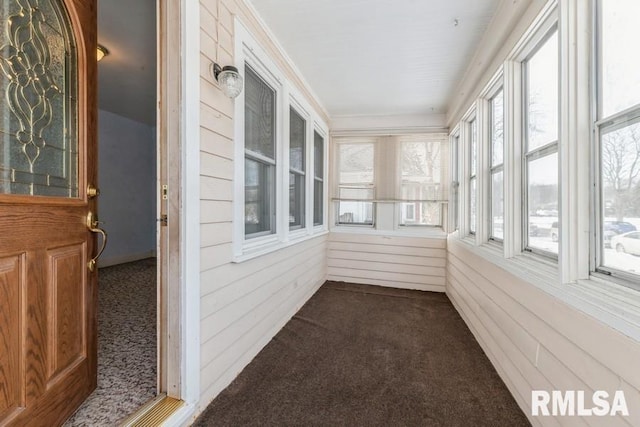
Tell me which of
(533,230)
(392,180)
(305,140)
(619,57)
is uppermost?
(305,140)

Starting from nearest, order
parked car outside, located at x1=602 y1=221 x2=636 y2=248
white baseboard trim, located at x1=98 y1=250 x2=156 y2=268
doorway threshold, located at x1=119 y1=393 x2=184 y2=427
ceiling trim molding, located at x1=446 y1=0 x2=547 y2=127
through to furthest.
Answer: parked car outside, located at x1=602 y1=221 x2=636 y2=248, doorway threshold, located at x1=119 y1=393 x2=184 y2=427, ceiling trim molding, located at x1=446 y1=0 x2=547 y2=127, white baseboard trim, located at x1=98 y1=250 x2=156 y2=268

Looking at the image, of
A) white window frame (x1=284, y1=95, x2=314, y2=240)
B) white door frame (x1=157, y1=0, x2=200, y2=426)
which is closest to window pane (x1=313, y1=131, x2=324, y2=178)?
white window frame (x1=284, y1=95, x2=314, y2=240)

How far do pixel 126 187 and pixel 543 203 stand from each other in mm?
5898

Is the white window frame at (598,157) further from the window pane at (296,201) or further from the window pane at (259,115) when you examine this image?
the window pane at (296,201)

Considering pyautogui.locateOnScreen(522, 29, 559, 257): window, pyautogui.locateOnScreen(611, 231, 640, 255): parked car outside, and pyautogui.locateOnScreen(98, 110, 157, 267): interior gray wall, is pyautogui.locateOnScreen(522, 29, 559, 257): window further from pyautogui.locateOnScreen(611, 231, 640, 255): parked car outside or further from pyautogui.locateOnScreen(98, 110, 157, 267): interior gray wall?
pyautogui.locateOnScreen(98, 110, 157, 267): interior gray wall

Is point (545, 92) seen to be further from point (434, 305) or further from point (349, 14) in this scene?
point (434, 305)

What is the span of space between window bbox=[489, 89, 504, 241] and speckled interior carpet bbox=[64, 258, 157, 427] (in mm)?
2726

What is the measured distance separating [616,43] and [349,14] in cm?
148

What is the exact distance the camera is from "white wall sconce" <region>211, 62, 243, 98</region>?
152cm

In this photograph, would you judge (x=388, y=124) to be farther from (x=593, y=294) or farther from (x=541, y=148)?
(x=593, y=294)

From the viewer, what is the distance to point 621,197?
1045 mm

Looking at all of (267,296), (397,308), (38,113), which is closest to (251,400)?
(267,296)

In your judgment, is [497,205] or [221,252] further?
[497,205]

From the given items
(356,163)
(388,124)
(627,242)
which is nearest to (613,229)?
(627,242)
